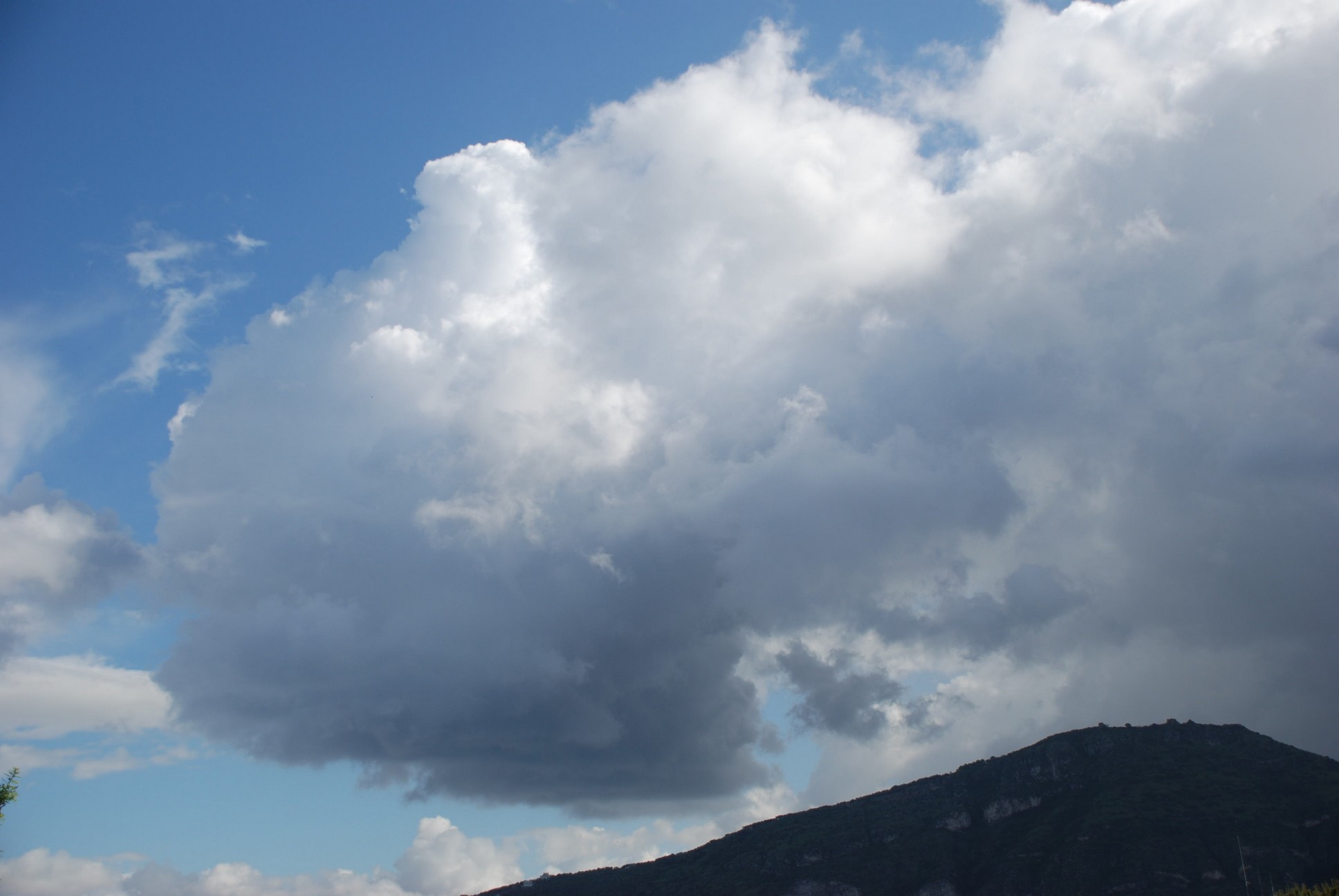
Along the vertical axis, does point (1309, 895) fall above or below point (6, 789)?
below

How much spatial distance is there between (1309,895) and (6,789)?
173594mm

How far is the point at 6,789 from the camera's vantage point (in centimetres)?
7938

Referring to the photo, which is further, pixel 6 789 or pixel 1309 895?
pixel 1309 895

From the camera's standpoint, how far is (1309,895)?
490 ft
